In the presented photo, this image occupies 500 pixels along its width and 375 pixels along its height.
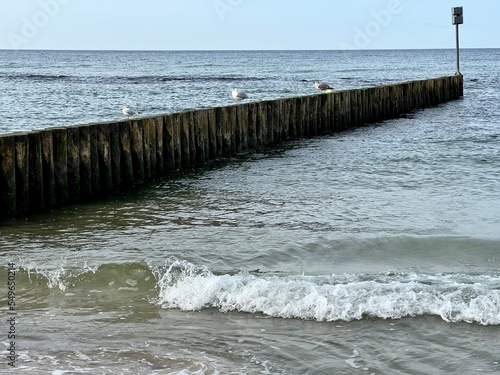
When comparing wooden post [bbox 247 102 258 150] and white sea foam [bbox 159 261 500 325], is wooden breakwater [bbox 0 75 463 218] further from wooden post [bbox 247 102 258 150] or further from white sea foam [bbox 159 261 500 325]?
white sea foam [bbox 159 261 500 325]

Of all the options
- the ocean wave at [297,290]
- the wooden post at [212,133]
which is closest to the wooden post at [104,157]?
the wooden post at [212,133]

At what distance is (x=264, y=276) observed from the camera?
25.2 feet

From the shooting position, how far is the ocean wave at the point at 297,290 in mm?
6488

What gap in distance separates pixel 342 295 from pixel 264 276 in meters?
1.12

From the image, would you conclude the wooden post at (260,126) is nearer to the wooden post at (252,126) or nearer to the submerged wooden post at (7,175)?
the wooden post at (252,126)

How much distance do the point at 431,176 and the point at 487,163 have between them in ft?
7.61

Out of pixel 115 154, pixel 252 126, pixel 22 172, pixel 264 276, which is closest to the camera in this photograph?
pixel 264 276

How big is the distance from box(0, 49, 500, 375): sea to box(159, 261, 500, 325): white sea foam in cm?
2

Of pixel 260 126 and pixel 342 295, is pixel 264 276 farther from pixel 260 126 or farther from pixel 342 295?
pixel 260 126

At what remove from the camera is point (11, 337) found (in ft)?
19.7

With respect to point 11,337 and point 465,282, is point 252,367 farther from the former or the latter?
point 465,282

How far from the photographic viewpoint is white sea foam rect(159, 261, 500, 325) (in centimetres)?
647

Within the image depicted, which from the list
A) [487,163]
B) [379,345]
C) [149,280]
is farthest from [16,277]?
[487,163]

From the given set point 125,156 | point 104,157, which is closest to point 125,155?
point 125,156
